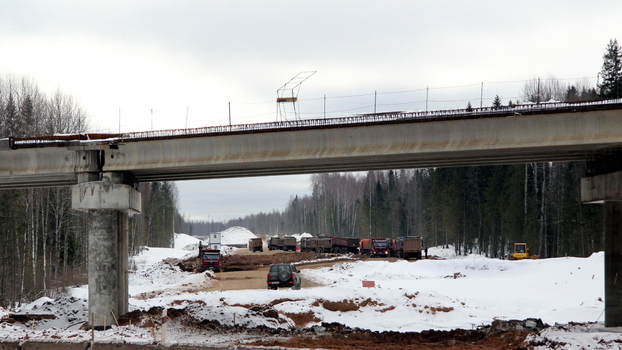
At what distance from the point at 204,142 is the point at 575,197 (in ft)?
163

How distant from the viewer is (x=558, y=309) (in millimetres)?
31719

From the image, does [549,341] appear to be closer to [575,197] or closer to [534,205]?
[575,197]

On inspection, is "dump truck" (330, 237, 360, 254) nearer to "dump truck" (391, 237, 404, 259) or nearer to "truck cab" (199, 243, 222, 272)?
"dump truck" (391, 237, 404, 259)

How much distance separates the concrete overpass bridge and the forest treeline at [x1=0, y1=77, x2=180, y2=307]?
23427mm

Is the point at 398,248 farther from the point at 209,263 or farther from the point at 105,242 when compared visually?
the point at 105,242

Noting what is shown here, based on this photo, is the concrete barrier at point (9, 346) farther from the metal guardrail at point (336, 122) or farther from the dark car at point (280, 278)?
the dark car at point (280, 278)

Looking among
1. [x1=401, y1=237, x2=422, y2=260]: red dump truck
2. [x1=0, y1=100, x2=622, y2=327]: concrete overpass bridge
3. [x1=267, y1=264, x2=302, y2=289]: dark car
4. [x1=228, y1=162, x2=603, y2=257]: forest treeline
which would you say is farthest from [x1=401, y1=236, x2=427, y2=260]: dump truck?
[x1=0, y1=100, x2=622, y2=327]: concrete overpass bridge

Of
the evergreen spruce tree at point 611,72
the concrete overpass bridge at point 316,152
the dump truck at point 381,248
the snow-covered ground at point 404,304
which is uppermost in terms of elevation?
the evergreen spruce tree at point 611,72

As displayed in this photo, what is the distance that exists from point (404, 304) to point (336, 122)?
11.2 m

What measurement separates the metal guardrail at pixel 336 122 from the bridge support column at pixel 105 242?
6.14 feet

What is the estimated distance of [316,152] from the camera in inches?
978

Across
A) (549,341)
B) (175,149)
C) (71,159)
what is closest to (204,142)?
(175,149)

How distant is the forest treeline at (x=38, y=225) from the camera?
163 ft

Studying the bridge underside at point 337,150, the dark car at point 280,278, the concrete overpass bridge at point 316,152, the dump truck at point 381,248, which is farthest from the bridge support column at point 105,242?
the dump truck at point 381,248
